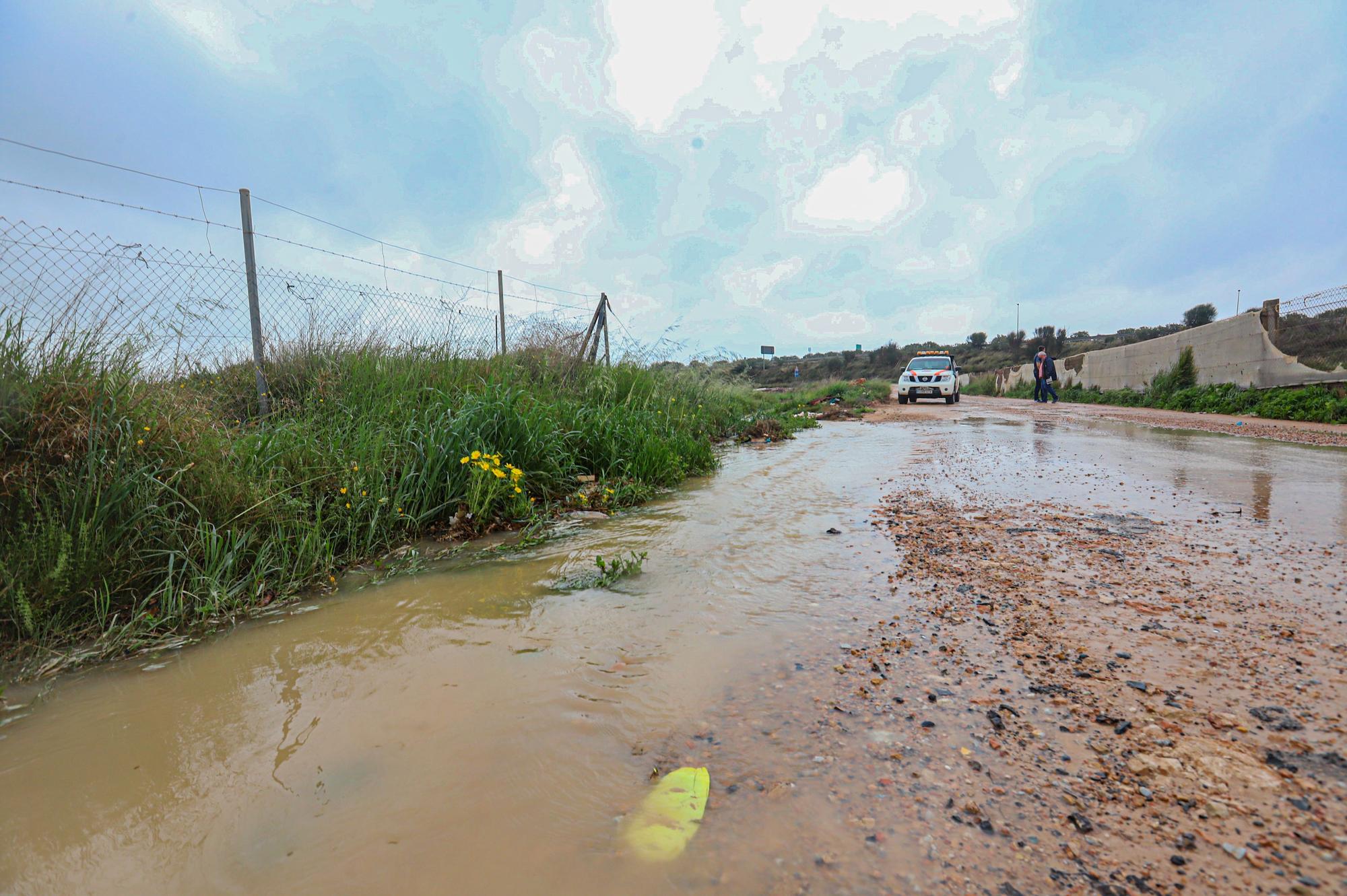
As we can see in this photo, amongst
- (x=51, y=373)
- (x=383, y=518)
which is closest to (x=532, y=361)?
(x=383, y=518)

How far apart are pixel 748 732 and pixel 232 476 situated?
3.12 m

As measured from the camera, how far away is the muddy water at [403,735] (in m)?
1.46

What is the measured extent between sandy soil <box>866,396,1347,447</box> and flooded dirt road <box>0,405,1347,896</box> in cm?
713

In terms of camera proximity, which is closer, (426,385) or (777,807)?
(777,807)

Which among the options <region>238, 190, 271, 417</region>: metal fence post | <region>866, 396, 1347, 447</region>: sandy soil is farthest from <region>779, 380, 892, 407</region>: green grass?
<region>238, 190, 271, 417</region>: metal fence post

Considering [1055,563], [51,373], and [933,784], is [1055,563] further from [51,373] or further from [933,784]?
[51,373]

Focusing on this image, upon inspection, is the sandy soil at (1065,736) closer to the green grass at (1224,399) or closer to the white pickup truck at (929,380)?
the green grass at (1224,399)

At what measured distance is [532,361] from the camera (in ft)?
26.2

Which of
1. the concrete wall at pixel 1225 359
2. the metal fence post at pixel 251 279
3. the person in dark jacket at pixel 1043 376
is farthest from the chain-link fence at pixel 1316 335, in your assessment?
the metal fence post at pixel 251 279

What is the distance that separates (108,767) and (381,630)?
1.02 m

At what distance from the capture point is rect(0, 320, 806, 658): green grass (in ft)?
8.96

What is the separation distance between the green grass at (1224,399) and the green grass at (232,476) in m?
12.2

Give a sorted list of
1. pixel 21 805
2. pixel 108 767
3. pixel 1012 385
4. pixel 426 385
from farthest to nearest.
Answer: pixel 1012 385 → pixel 426 385 → pixel 108 767 → pixel 21 805

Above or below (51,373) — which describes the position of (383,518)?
below
